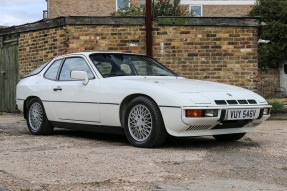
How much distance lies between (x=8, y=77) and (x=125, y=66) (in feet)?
25.9

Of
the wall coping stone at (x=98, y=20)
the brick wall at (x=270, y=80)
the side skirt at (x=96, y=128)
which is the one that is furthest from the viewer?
the brick wall at (x=270, y=80)

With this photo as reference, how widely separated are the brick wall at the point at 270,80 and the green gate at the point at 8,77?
58.7ft

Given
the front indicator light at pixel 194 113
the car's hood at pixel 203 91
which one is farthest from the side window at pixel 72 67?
the front indicator light at pixel 194 113

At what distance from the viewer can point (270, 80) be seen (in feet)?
91.7

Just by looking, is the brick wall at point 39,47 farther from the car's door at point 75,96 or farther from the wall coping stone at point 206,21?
the car's door at point 75,96

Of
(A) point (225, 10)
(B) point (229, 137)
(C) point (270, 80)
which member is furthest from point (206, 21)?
(A) point (225, 10)

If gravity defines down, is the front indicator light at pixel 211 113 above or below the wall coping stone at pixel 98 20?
below

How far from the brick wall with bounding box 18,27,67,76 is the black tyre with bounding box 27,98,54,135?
3615 millimetres

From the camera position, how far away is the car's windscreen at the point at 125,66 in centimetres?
638

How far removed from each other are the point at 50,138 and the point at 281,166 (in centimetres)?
359

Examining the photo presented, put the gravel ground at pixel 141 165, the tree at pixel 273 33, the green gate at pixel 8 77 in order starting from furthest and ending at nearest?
the tree at pixel 273 33, the green gate at pixel 8 77, the gravel ground at pixel 141 165

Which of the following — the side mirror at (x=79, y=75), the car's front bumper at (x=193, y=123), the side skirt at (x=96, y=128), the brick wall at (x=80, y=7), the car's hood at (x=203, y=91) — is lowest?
the side skirt at (x=96, y=128)

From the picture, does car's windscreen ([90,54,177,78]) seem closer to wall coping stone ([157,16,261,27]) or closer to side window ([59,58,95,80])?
side window ([59,58,95,80])

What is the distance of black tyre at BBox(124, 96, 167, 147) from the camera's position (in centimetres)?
541
